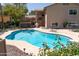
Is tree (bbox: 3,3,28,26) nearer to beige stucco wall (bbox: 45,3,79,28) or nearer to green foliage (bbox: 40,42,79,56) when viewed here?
beige stucco wall (bbox: 45,3,79,28)

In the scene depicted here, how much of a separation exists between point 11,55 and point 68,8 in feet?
6.02

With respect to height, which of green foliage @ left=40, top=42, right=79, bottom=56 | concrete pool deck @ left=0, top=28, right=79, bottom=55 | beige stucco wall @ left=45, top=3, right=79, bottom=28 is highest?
beige stucco wall @ left=45, top=3, right=79, bottom=28

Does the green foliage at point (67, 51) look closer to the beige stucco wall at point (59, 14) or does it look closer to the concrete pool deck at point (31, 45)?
the concrete pool deck at point (31, 45)

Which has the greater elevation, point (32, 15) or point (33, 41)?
point (32, 15)

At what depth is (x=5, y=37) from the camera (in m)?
5.69

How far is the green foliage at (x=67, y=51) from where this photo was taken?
567 cm

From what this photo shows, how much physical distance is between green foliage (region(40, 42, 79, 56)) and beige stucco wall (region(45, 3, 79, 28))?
0.57 meters

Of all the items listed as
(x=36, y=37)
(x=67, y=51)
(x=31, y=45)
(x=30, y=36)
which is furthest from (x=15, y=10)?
(x=67, y=51)

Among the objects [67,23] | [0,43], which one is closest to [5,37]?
[0,43]

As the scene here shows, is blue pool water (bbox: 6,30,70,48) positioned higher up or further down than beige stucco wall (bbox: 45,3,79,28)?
further down

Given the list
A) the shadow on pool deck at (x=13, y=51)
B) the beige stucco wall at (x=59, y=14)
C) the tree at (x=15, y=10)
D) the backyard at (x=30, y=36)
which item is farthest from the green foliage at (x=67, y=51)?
the tree at (x=15, y=10)

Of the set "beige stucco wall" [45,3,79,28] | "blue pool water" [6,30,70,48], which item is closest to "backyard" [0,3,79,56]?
"blue pool water" [6,30,70,48]

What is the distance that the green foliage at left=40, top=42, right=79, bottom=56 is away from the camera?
5.67 meters

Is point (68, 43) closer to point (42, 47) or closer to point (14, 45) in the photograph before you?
point (42, 47)
